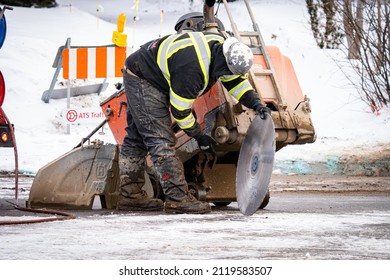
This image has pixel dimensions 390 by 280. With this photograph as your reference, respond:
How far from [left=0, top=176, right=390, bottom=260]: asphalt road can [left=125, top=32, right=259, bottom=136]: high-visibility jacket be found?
90cm

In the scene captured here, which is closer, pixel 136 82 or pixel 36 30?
pixel 136 82

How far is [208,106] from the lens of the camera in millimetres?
9508

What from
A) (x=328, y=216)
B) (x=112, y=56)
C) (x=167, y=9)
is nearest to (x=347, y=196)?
(x=328, y=216)

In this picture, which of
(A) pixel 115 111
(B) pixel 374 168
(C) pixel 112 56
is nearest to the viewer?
(A) pixel 115 111

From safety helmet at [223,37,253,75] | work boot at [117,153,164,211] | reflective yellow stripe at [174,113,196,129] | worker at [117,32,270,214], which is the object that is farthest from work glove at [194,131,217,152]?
work boot at [117,153,164,211]

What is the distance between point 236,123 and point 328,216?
108cm

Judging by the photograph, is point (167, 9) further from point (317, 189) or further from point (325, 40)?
point (317, 189)

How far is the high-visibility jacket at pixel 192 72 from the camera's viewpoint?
9.02 m

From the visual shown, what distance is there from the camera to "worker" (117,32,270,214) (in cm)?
902

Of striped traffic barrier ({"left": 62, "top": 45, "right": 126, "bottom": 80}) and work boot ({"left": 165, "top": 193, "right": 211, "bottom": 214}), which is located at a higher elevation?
striped traffic barrier ({"left": 62, "top": 45, "right": 126, "bottom": 80})

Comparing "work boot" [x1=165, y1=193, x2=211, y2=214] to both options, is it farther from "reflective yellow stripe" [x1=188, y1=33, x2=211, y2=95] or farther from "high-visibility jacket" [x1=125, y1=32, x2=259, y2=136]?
"reflective yellow stripe" [x1=188, y1=33, x2=211, y2=95]

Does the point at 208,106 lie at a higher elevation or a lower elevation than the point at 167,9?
lower

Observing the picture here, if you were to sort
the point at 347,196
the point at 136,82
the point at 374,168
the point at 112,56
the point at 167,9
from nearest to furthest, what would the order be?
the point at 136,82
the point at 347,196
the point at 374,168
the point at 112,56
the point at 167,9

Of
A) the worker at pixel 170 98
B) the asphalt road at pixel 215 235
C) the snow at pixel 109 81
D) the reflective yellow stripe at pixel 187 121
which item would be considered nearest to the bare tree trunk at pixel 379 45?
the snow at pixel 109 81
